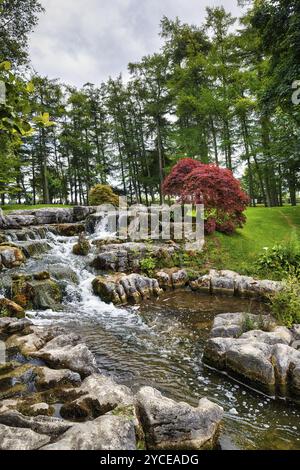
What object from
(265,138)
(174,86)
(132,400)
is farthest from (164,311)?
(174,86)

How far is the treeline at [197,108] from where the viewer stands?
42.7ft

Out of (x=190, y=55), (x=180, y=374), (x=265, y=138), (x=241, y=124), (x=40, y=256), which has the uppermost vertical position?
(x=190, y=55)

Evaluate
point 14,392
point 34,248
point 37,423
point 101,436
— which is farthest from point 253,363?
point 34,248

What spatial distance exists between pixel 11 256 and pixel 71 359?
271 inches

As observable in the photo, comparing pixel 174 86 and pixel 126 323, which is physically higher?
pixel 174 86

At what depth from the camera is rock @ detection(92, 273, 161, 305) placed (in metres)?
8.88

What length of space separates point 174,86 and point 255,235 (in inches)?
636

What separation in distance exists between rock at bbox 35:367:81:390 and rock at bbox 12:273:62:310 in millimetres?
4010

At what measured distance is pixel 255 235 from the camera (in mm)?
13867

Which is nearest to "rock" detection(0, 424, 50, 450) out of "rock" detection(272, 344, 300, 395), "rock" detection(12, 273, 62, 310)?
"rock" detection(272, 344, 300, 395)

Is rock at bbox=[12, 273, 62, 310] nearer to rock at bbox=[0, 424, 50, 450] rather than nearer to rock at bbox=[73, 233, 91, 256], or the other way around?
rock at bbox=[73, 233, 91, 256]

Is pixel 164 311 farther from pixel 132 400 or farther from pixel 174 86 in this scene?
pixel 174 86

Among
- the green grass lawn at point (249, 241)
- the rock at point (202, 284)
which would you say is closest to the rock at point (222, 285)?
the rock at point (202, 284)

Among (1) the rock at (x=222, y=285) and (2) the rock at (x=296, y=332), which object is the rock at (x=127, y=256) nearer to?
(1) the rock at (x=222, y=285)
